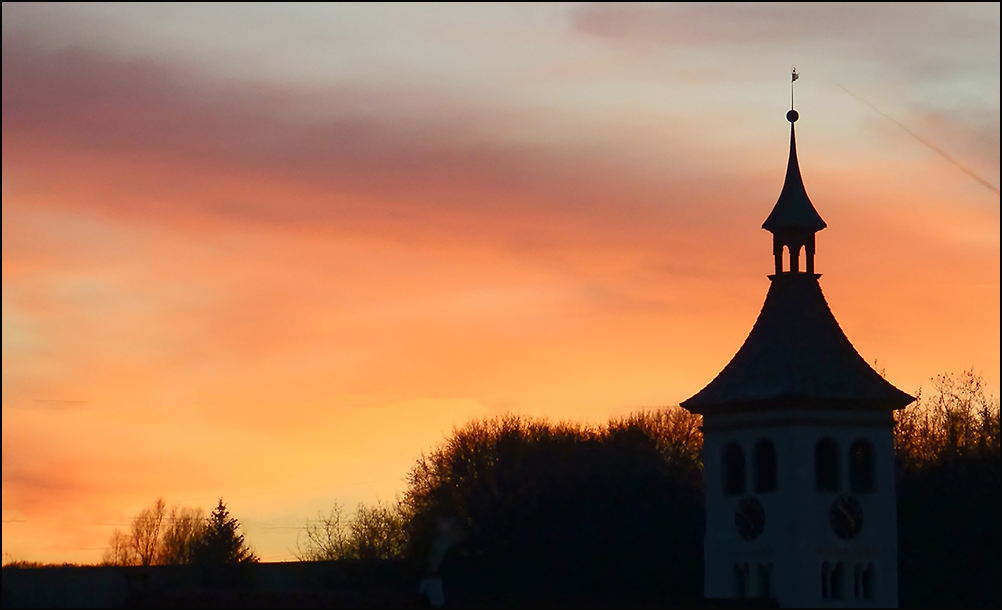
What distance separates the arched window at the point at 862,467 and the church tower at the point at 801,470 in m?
0.04

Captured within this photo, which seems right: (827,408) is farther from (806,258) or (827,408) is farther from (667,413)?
(667,413)

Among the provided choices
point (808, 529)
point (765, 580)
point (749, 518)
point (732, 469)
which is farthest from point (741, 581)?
point (732, 469)

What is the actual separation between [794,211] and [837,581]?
15.0 m

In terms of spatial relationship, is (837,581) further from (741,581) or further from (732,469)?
(732,469)

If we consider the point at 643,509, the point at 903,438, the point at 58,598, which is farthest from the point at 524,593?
the point at 903,438

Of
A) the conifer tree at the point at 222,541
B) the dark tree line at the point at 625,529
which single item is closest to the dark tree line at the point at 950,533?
the dark tree line at the point at 625,529

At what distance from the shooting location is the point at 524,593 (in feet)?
268

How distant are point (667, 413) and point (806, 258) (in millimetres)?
36949

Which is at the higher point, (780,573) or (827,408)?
(827,408)

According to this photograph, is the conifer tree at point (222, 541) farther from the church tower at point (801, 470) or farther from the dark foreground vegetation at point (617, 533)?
the church tower at point (801, 470)

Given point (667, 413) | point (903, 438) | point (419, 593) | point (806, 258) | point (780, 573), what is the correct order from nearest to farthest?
1. point (419, 593)
2. point (780, 573)
3. point (806, 258)
4. point (903, 438)
5. point (667, 413)

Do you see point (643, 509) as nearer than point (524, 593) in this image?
No

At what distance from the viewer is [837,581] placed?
269 feet

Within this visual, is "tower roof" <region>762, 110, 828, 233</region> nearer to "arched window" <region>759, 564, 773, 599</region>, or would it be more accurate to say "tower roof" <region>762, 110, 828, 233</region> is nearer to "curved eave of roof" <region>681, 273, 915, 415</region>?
"curved eave of roof" <region>681, 273, 915, 415</region>
